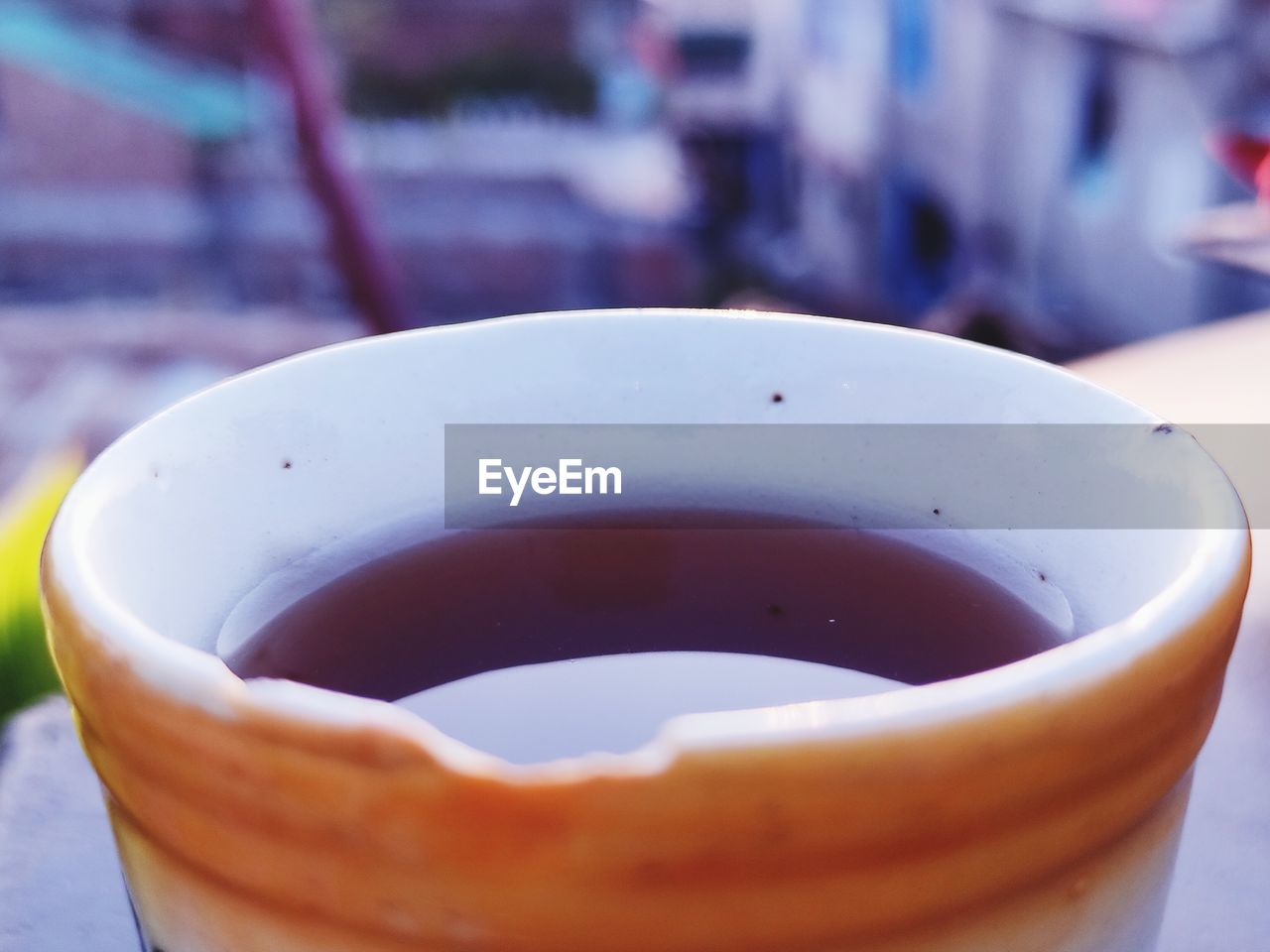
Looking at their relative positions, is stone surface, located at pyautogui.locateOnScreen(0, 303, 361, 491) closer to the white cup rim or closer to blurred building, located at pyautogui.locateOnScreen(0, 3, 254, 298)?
blurred building, located at pyautogui.locateOnScreen(0, 3, 254, 298)

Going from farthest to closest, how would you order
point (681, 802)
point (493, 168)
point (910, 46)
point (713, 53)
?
point (713, 53) → point (493, 168) → point (910, 46) → point (681, 802)

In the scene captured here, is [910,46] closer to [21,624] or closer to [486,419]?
[21,624]

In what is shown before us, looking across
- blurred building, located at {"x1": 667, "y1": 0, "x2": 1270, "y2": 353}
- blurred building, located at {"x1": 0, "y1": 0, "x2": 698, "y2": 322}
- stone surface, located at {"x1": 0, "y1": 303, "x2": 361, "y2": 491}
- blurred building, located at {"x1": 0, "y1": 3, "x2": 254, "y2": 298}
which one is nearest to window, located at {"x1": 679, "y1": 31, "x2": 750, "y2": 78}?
blurred building, located at {"x1": 667, "y1": 0, "x2": 1270, "y2": 353}

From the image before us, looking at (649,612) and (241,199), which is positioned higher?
(649,612)

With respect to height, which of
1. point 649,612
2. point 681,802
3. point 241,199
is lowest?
point 241,199

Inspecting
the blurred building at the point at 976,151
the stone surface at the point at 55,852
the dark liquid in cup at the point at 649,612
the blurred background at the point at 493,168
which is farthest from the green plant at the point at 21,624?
the blurred background at the point at 493,168

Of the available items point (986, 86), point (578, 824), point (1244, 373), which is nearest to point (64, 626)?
point (578, 824)

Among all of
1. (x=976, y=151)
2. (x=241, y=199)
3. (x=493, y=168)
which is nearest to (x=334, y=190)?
(x=976, y=151)

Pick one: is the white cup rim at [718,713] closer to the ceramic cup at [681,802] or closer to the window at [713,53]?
the ceramic cup at [681,802]
